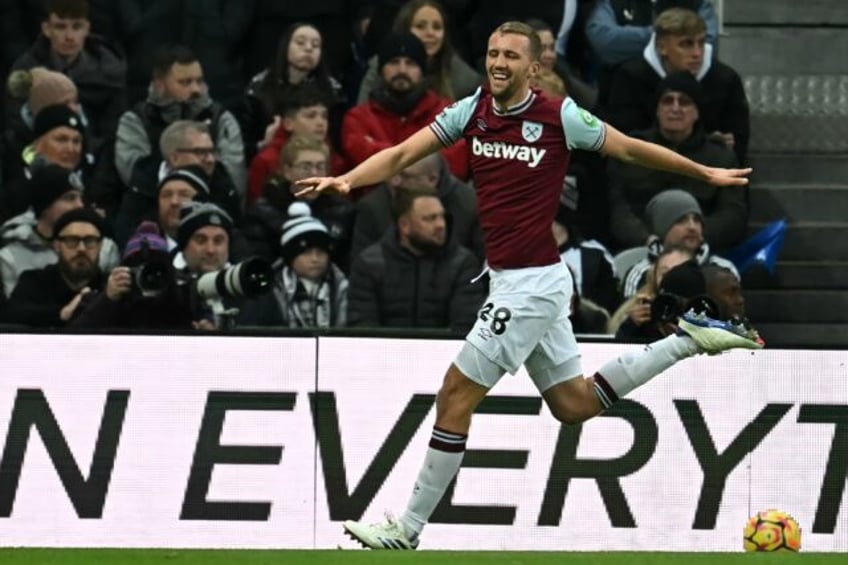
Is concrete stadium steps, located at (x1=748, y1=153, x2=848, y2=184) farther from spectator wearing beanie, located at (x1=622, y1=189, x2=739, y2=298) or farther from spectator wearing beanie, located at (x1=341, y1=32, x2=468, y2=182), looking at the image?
spectator wearing beanie, located at (x1=341, y1=32, x2=468, y2=182)

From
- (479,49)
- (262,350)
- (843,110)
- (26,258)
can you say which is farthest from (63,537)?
(843,110)

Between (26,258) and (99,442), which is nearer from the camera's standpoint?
(99,442)

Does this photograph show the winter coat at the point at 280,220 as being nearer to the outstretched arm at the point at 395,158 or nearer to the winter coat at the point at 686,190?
the winter coat at the point at 686,190

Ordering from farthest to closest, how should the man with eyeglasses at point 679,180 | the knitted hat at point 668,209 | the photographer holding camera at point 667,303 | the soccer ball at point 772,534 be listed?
the man with eyeglasses at point 679,180, the knitted hat at point 668,209, the photographer holding camera at point 667,303, the soccer ball at point 772,534

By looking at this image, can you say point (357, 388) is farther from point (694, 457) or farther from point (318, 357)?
point (694, 457)

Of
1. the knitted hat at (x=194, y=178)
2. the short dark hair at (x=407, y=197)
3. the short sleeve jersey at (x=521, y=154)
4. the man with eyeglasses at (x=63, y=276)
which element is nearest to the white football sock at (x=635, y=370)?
the short sleeve jersey at (x=521, y=154)

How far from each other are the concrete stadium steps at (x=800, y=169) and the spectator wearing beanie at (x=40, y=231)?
494 centimetres

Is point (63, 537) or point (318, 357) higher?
point (318, 357)

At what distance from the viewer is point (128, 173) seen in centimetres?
1612

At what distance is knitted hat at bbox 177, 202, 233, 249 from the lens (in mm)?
14805

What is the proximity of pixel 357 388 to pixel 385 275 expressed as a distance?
146 centimetres

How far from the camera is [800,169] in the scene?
1731 cm

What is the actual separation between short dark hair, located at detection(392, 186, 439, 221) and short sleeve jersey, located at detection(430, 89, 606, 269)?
10.9ft

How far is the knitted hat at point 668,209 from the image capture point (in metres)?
15.3
